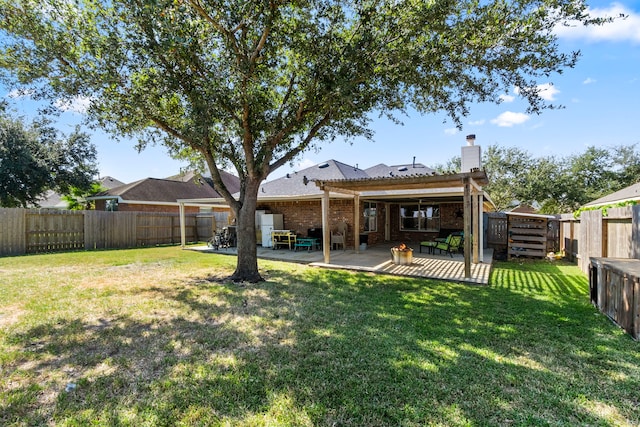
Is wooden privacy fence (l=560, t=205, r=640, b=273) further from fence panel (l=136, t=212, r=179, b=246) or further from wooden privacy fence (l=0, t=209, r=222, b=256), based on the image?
fence panel (l=136, t=212, r=179, b=246)

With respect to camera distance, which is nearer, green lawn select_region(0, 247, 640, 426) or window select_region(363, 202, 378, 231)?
green lawn select_region(0, 247, 640, 426)

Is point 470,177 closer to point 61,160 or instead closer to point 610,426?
point 610,426

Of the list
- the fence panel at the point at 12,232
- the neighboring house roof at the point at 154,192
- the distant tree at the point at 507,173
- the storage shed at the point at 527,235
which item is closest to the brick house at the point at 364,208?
the storage shed at the point at 527,235

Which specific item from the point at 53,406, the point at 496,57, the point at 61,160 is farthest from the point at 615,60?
the point at 61,160

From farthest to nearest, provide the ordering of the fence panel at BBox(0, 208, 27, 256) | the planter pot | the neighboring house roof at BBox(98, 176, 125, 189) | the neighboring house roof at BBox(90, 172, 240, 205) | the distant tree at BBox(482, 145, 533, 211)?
the neighboring house roof at BBox(98, 176, 125, 189) < the distant tree at BBox(482, 145, 533, 211) < the neighboring house roof at BBox(90, 172, 240, 205) < the fence panel at BBox(0, 208, 27, 256) < the planter pot

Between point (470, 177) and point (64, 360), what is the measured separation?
25.9 ft

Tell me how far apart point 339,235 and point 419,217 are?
5.45 meters

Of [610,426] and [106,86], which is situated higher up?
[106,86]

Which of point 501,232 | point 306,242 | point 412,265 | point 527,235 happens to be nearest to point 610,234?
point 527,235

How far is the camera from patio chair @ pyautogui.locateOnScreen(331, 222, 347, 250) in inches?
504

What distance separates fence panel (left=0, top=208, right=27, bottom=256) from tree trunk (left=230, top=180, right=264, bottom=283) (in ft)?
35.4

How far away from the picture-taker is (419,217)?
16000 mm

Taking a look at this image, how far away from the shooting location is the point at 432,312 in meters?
4.96

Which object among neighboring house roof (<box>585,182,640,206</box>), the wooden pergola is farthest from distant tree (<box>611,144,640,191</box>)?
the wooden pergola
